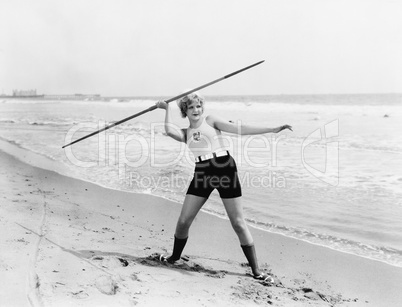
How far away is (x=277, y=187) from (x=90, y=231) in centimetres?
326

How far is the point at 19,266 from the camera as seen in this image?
2889 millimetres

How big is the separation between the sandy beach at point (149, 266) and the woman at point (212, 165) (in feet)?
1.28

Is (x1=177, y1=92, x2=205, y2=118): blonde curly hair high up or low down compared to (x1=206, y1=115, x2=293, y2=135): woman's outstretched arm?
up

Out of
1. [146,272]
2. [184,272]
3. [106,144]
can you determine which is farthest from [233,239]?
[106,144]

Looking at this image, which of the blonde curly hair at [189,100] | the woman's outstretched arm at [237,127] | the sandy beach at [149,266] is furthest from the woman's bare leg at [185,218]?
the blonde curly hair at [189,100]

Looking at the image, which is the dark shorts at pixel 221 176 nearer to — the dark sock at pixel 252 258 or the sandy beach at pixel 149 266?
the dark sock at pixel 252 258

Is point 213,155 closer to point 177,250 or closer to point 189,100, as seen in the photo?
point 189,100

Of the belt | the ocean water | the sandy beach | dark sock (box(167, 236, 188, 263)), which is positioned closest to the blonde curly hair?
the belt

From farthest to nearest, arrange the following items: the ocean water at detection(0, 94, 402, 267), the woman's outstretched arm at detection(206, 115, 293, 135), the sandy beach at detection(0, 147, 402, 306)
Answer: the ocean water at detection(0, 94, 402, 267) < the woman's outstretched arm at detection(206, 115, 293, 135) < the sandy beach at detection(0, 147, 402, 306)

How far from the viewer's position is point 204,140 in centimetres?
341

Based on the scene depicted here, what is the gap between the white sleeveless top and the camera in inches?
134

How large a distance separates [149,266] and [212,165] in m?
0.98

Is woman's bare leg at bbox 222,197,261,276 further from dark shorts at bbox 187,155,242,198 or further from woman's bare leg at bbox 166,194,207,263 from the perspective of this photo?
woman's bare leg at bbox 166,194,207,263

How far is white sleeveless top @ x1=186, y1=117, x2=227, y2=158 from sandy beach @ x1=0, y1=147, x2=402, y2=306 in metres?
1.01
